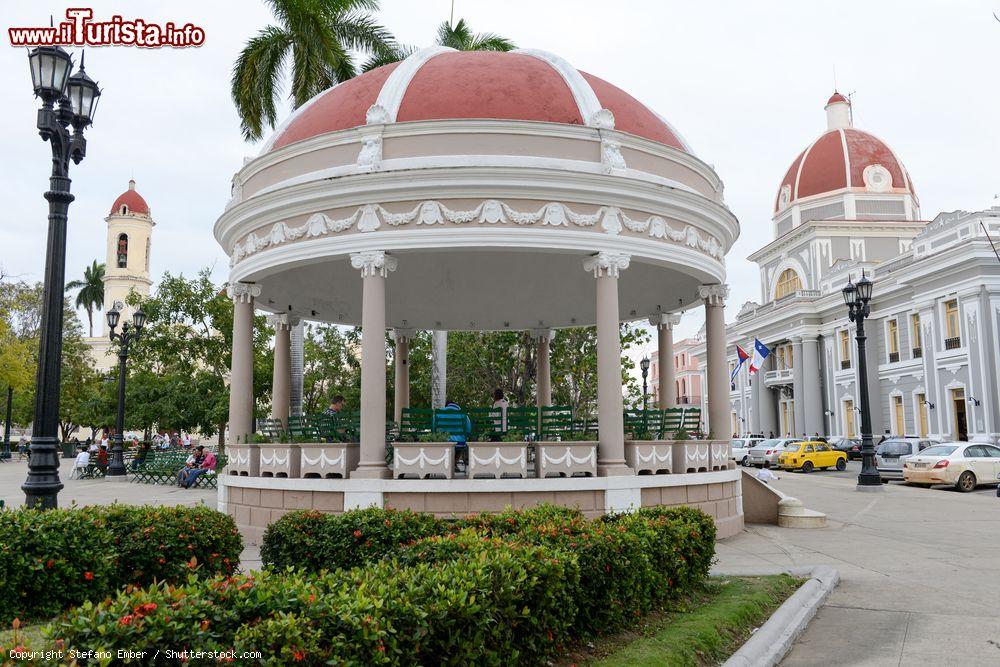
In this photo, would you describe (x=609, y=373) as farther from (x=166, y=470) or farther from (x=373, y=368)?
(x=166, y=470)

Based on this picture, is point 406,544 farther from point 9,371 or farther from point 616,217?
point 9,371

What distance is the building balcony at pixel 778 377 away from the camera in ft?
185

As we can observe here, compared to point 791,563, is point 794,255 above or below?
above

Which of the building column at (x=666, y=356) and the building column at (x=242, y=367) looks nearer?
the building column at (x=242, y=367)

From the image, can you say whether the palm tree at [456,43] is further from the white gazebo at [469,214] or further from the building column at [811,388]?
the building column at [811,388]

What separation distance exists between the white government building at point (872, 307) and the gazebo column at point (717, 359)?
90.6 ft

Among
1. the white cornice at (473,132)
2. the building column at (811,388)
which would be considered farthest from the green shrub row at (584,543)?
the building column at (811,388)

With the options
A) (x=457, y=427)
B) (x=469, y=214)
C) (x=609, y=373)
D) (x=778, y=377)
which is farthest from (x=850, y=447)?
(x=469, y=214)

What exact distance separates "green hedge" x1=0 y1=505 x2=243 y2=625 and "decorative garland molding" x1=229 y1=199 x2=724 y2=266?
5525 millimetres

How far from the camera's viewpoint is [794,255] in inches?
2357

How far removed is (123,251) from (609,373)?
69.3 m

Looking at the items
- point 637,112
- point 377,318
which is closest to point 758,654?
point 377,318

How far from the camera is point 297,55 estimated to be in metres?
23.3

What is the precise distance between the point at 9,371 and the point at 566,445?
106 ft
